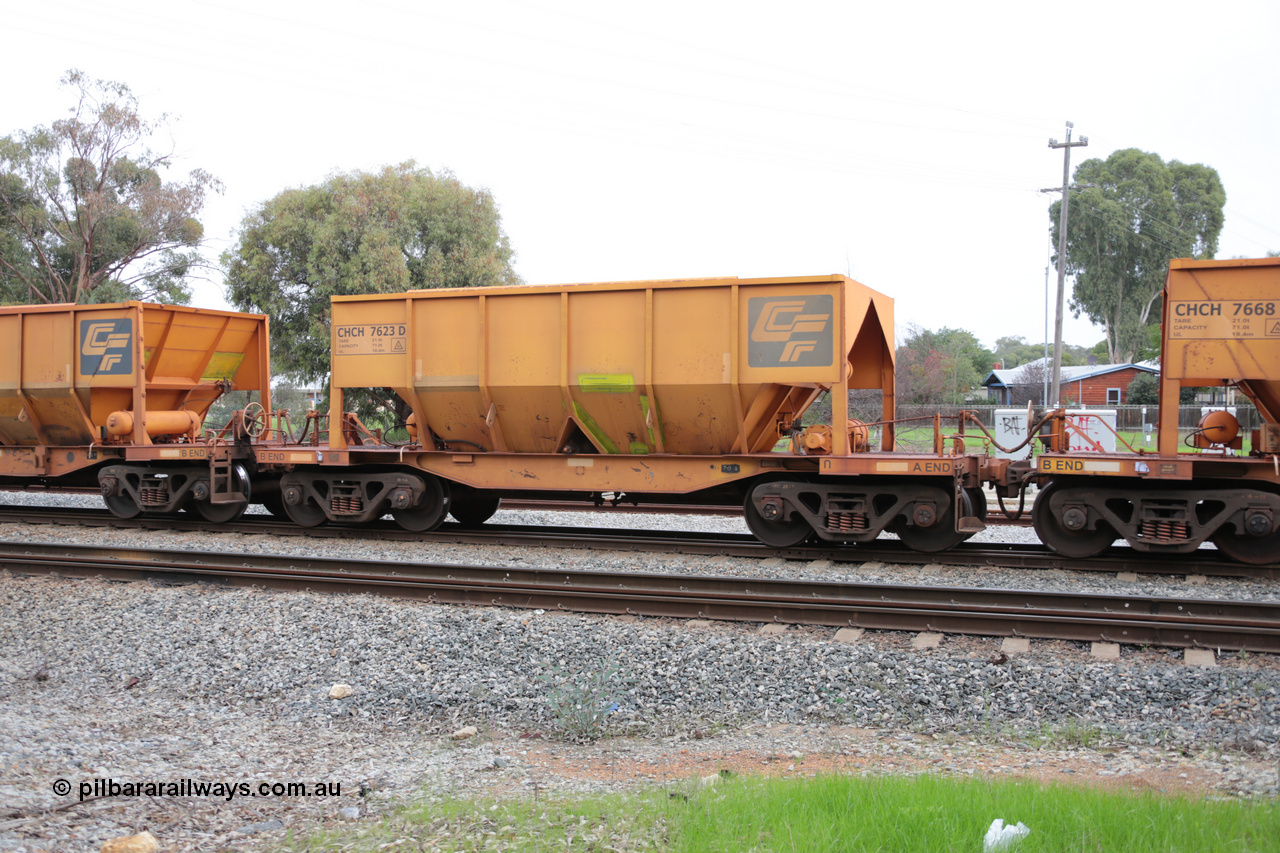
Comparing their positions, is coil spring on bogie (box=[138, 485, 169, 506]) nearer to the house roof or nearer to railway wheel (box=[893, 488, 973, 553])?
railway wheel (box=[893, 488, 973, 553])

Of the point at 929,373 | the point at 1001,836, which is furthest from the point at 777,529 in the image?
the point at 929,373

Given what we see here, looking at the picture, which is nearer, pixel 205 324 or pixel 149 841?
pixel 149 841

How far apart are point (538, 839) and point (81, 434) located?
42.2ft

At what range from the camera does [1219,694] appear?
5.20 metres

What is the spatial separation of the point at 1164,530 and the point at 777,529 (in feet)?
13.3

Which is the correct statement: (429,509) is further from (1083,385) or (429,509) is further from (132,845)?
(1083,385)

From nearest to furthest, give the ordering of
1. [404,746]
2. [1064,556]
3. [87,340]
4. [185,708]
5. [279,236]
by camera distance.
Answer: [404,746], [185,708], [1064,556], [87,340], [279,236]

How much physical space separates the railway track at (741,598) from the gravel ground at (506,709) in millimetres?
254

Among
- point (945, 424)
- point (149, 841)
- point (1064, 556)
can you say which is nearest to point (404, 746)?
point (149, 841)

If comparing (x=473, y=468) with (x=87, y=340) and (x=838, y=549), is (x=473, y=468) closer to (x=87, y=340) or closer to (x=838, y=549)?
(x=838, y=549)

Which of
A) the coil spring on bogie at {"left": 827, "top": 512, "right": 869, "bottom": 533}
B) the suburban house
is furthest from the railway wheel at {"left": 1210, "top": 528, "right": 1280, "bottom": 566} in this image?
the suburban house

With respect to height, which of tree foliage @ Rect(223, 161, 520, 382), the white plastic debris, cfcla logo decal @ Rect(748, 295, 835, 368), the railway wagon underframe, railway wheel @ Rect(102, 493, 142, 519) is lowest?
the white plastic debris

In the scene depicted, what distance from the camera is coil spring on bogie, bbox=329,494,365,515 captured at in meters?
11.3

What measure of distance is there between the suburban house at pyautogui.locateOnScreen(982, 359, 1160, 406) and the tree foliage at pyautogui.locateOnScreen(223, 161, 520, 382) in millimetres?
31639
